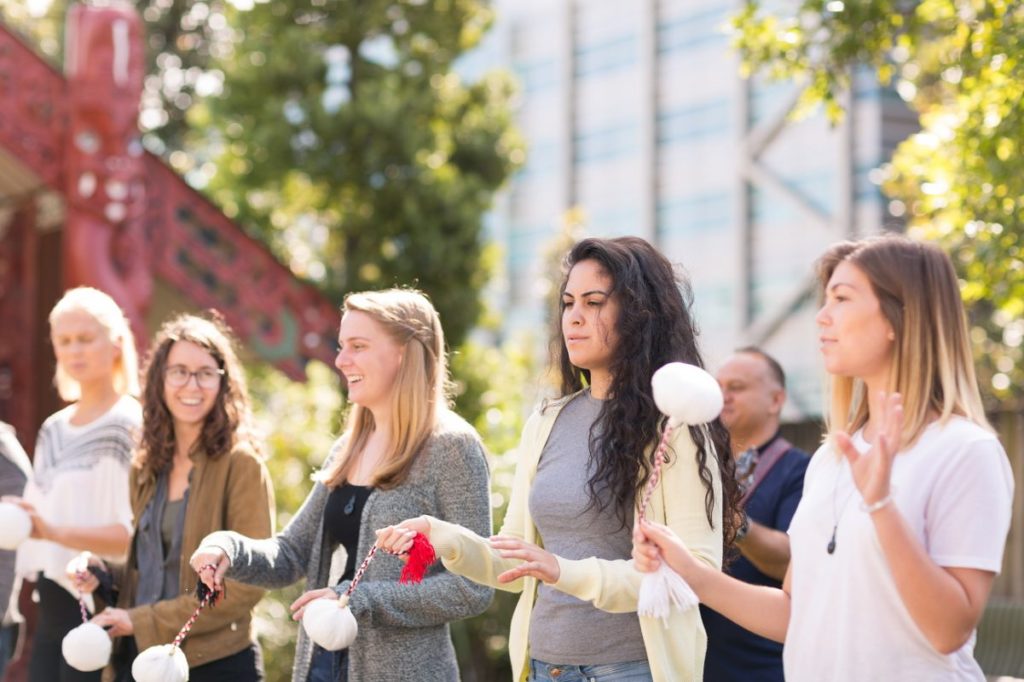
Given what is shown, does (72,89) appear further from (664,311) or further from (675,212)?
(675,212)

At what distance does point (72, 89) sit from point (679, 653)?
6964 mm

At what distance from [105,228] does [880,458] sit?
23.4 ft

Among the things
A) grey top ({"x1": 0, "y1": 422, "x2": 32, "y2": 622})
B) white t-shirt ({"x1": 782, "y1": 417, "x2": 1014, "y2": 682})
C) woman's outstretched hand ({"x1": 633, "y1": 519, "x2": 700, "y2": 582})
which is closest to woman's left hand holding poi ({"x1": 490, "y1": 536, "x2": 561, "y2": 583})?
woman's outstretched hand ({"x1": 633, "y1": 519, "x2": 700, "y2": 582})

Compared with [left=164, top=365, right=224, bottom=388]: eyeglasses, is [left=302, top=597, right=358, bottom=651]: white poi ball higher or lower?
lower

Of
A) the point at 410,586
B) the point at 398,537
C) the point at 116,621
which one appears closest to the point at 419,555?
the point at 398,537

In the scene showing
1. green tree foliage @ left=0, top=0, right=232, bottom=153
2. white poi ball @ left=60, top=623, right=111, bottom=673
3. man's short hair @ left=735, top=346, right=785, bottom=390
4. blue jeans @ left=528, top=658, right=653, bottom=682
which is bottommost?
white poi ball @ left=60, top=623, right=111, bottom=673

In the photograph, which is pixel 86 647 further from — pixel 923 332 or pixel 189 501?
pixel 923 332

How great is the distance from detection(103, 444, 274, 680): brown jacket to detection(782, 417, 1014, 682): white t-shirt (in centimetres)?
207

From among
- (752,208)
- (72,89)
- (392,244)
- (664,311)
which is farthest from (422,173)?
(752,208)

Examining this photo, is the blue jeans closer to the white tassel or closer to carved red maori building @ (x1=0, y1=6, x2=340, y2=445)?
the white tassel

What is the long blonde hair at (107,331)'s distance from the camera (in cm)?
480

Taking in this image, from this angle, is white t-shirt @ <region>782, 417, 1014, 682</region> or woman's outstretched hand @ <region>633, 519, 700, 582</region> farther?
woman's outstretched hand @ <region>633, 519, 700, 582</region>

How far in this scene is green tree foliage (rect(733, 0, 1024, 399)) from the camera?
5.36 metres

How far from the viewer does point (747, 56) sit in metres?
6.34
